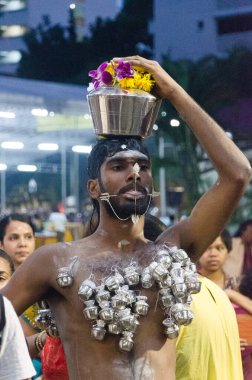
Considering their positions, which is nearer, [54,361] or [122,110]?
[122,110]

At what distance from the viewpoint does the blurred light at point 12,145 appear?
13.7 m

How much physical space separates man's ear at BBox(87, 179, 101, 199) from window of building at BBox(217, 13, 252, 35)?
9968 mm

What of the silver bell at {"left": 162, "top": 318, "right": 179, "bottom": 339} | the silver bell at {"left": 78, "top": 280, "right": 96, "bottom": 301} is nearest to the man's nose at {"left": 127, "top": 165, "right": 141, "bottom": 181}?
the silver bell at {"left": 78, "top": 280, "right": 96, "bottom": 301}

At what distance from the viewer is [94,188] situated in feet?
13.3

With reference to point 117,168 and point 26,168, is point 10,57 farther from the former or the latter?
point 117,168

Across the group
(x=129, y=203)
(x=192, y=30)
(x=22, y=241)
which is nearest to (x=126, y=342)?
(x=129, y=203)

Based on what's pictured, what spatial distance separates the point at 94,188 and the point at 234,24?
10418 millimetres

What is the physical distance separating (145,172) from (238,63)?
10.7m

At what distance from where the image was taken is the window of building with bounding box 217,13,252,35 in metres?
13.9

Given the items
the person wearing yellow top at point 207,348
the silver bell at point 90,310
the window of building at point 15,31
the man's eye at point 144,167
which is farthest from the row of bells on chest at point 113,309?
the window of building at point 15,31

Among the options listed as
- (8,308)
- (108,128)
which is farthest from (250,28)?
(8,308)

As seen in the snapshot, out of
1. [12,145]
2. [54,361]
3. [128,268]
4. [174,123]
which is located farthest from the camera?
[174,123]

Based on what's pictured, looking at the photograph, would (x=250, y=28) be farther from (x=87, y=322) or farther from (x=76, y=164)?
(x=87, y=322)

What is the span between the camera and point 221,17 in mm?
14188
